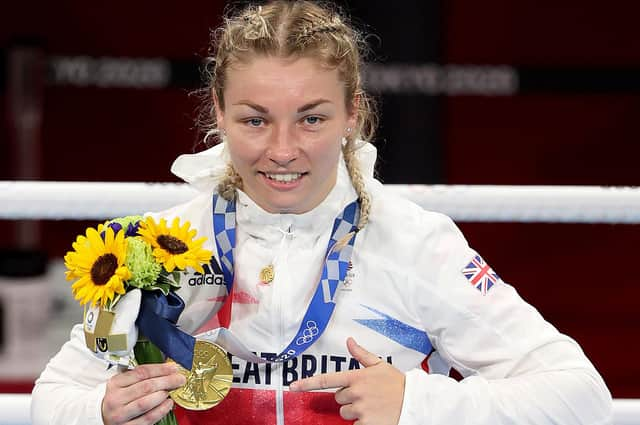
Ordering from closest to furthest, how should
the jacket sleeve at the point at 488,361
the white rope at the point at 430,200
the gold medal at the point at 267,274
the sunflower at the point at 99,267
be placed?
the sunflower at the point at 99,267
the jacket sleeve at the point at 488,361
the gold medal at the point at 267,274
the white rope at the point at 430,200

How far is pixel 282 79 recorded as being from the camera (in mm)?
1299

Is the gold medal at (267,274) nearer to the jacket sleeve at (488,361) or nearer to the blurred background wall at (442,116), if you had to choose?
the jacket sleeve at (488,361)

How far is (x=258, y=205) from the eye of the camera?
1396mm

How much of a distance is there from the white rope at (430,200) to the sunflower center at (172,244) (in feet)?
1.24

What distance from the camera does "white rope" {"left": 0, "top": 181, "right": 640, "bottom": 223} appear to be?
1.57 meters

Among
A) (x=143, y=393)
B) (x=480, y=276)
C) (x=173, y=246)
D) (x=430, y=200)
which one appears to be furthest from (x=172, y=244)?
(x=430, y=200)

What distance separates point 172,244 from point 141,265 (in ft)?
0.15

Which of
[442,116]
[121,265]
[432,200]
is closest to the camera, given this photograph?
[121,265]

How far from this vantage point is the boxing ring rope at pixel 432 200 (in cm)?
157

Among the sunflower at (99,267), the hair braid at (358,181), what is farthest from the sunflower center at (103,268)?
the hair braid at (358,181)

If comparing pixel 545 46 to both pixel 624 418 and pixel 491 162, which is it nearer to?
pixel 491 162

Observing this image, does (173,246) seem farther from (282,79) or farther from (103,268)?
(282,79)

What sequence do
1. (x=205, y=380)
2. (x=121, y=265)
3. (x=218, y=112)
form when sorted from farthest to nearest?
(x=218, y=112), (x=205, y=380), (x=121, y=265)

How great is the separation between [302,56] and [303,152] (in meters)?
0.12
